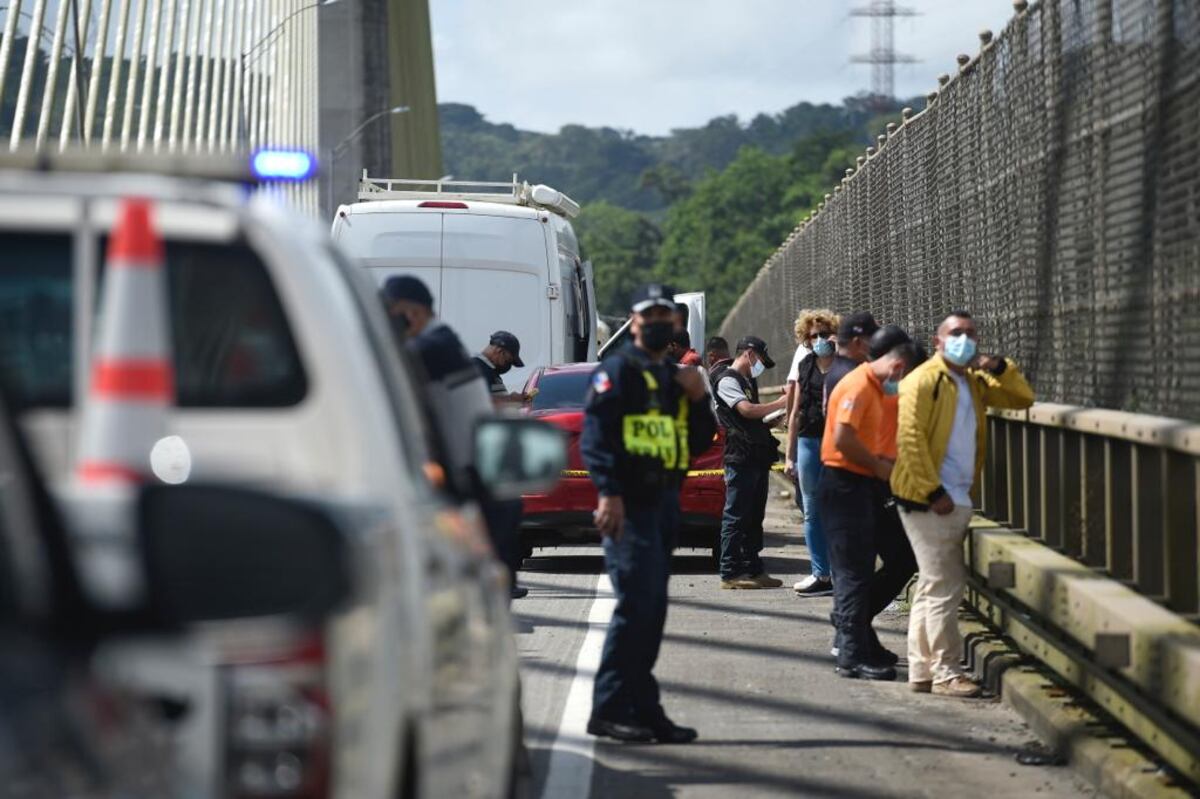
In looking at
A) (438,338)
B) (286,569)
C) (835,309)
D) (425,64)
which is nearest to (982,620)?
(438,338)

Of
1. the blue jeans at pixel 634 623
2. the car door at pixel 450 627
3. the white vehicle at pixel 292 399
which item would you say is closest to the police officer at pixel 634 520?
the blue jeans at pixel 634 623

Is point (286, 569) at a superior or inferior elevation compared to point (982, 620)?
superior

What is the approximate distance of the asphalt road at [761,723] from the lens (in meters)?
8.23

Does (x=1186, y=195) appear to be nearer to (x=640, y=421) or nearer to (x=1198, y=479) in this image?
(x=1198, y=479)

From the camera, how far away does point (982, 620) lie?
1233 centimetres

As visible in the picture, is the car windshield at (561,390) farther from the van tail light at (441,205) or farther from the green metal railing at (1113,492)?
the green metal railing at (1113,492)

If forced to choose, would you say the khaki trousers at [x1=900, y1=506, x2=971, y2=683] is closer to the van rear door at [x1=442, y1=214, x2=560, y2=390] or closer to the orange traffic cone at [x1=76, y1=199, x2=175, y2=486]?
the orange traffic cone at [x1=76, y1=199, x2=175, y2=486]

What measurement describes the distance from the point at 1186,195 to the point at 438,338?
9.17ft

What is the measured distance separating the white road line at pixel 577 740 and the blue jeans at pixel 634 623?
202 millimetres

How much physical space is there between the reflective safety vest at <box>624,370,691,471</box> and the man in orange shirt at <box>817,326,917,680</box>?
69.5 inches

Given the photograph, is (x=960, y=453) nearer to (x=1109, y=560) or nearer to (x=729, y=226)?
(x=1109, y=560)

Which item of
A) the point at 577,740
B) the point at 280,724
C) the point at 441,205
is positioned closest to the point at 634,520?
the point at 577,740

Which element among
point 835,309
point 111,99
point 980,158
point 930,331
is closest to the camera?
point 980,158

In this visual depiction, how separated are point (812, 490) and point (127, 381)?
39.7ft
